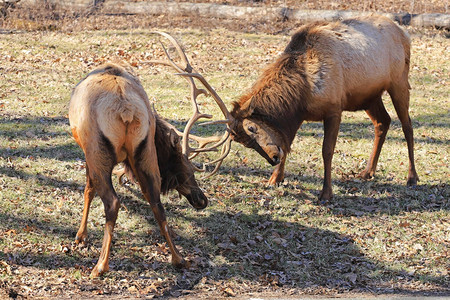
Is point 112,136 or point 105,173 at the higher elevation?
point 112,136

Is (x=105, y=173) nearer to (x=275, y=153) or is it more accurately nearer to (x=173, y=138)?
(x=173, y=138)

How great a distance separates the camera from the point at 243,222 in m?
A: 7.13

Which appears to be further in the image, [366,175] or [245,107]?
[366,175]

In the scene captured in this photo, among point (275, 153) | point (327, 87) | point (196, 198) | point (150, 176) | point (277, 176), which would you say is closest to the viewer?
point (150, 176)

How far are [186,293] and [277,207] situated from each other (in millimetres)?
2365

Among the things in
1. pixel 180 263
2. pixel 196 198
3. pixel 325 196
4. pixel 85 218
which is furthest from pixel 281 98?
pixel 85 218

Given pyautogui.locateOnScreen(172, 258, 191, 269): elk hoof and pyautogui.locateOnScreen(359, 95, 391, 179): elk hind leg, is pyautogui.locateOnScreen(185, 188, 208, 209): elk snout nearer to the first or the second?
pyautogui.locateOnScreen(172, 258, 191, 269): elk hoof

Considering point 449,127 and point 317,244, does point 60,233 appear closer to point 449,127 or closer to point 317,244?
point 317,244

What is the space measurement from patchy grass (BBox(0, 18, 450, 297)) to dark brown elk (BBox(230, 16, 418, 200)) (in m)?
0.53

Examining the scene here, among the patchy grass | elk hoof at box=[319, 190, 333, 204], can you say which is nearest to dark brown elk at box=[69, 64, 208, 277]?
the patchy grass

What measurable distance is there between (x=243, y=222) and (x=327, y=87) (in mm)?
2194

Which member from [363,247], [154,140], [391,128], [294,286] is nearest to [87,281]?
[154,140]

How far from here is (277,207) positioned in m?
7.55

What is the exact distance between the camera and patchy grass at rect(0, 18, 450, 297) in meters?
5.82
